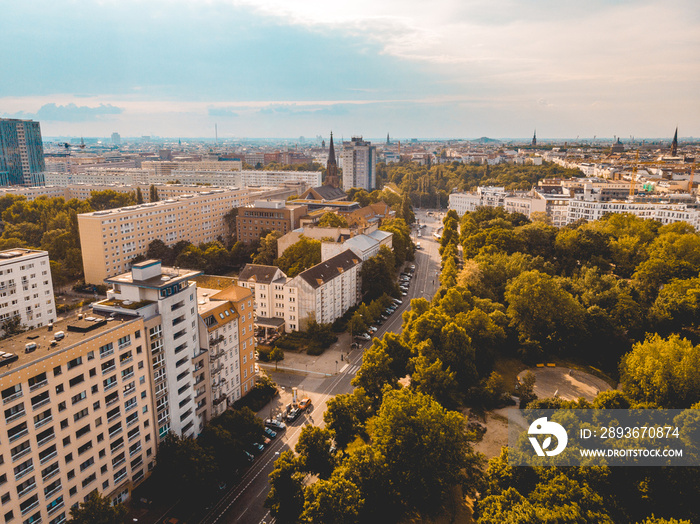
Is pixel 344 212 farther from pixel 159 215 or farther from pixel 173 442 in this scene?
pixel 173 442

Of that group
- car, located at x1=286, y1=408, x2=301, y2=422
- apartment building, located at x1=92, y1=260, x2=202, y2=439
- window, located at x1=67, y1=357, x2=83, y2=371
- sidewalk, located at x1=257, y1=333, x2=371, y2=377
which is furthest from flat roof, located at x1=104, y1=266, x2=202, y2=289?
sidewalk, located at x1=257, y1=333, x2=371, y2=377

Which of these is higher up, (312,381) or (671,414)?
(671,414)

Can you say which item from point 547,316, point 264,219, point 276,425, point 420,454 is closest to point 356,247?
point 547,316

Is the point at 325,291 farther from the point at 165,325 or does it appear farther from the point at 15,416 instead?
the point at 15,416

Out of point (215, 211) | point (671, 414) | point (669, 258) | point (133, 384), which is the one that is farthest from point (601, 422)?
point (215, 211)

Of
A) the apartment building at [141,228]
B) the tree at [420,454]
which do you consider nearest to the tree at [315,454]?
the tree at [420,454]

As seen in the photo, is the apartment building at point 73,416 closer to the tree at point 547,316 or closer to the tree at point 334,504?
the tree at point 334,504

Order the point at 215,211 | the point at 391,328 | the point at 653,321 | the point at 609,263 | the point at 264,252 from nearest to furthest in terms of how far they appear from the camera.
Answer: the point at 653,321 → the point at 391,328 → the point at 609,263 → the point at 264,252 → the point at 215,211
